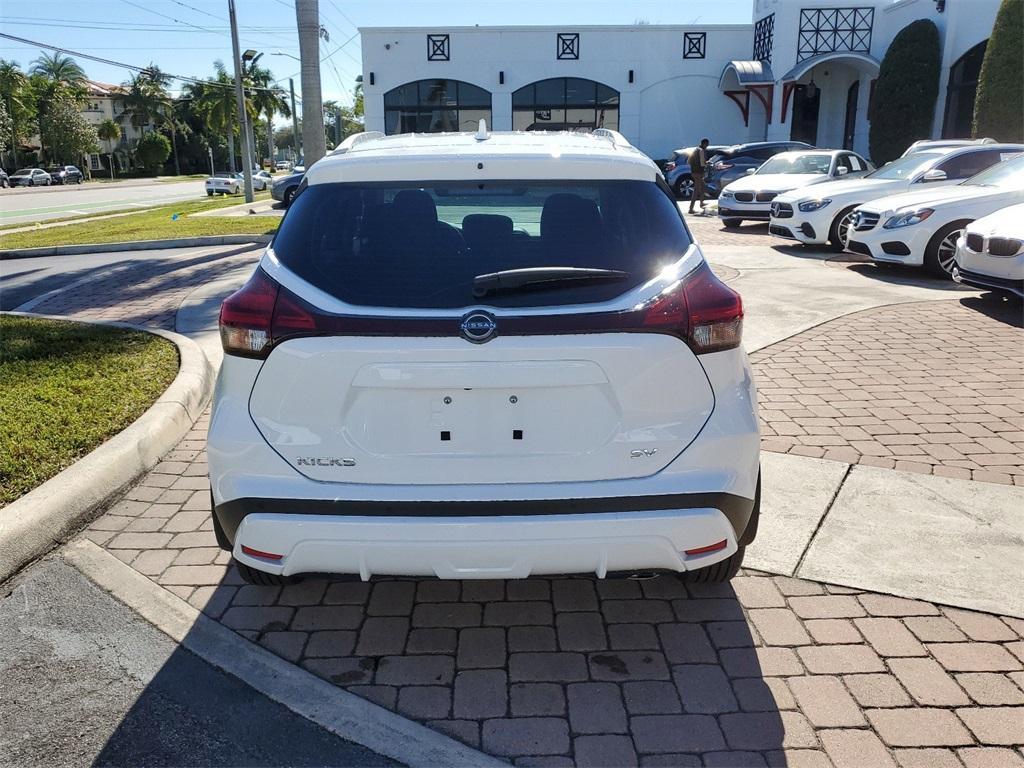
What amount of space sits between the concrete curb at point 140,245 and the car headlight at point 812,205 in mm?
9360

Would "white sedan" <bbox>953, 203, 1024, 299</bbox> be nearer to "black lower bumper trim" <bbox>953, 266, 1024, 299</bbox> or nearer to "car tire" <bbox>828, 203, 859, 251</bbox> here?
"black lower bumper trim" <bbox>953, 266, 1024, 299</bbox>

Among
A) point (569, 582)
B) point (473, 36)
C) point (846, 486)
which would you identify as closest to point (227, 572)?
point (569, 582)

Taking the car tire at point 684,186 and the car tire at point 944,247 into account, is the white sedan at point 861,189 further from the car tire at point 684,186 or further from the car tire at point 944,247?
the car tire at point 684,186

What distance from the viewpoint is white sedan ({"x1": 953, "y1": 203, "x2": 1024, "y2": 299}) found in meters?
8.15

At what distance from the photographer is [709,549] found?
275 cm

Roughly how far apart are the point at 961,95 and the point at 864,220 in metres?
19.6

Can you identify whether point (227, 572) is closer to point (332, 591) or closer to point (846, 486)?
point (332, 591)

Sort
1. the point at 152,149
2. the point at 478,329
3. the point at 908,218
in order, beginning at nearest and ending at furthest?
the point at 478,329, the point at 908,218, the point at 152,149

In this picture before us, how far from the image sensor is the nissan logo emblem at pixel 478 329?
8.43ft

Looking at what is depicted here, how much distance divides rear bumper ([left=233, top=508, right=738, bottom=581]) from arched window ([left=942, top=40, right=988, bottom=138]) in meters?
28.4

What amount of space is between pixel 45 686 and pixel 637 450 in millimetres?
2224

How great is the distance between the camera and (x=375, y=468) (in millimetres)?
2654

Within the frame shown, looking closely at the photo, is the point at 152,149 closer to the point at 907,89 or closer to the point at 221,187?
the point at 221,187

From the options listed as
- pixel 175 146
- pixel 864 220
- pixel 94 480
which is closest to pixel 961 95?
pixel 864 220
